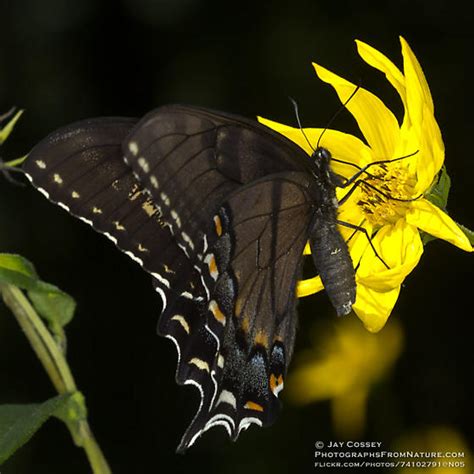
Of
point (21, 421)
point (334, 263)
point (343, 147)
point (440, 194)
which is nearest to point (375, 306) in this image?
point (334, 263)

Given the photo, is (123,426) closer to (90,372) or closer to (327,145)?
(90,372)

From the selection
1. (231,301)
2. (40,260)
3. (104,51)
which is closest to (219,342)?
(231,301)

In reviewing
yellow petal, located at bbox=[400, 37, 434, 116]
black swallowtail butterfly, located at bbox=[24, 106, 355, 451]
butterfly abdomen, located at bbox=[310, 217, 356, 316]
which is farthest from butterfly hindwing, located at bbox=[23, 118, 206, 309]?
yellow petal, located at bbox=[400, 37, 434, 116]

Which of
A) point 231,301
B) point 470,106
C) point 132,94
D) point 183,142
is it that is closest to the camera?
point 183,142

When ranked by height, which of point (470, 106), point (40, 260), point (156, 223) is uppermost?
point (156, 223)

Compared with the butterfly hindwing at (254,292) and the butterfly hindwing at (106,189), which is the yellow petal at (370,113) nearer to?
the butterfly hindwing at (254,292)

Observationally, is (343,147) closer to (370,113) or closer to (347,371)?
(370,113)
